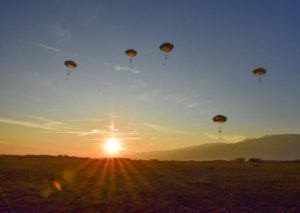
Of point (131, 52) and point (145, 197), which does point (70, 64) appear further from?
point (145, 197)

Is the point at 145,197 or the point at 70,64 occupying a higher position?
the point at 70,64

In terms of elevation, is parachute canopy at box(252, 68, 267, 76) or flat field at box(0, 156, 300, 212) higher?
parachute canopy at box(252, 68, 267, 76)

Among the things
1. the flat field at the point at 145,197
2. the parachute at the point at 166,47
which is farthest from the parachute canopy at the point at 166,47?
the flat field at the point at 145,197

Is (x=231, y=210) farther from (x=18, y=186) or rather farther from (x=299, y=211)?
(x=18, y=186)

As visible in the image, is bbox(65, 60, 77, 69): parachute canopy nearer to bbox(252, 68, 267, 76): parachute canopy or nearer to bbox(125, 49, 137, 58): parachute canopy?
bbox(125, 49, 137, 58): parachute canopy

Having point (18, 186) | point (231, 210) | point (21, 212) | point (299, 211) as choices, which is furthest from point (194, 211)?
point (18, 186)

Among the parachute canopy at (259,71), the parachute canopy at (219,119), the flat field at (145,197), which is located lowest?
the flat field at (145,197)

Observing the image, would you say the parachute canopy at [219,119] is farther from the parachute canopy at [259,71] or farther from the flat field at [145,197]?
the flat field at [145,197]

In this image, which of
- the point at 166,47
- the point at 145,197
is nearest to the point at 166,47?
the point at 166,47

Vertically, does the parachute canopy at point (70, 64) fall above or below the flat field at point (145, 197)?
above

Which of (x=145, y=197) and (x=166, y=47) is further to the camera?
(x=166, y=47)

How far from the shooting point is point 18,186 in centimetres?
2783

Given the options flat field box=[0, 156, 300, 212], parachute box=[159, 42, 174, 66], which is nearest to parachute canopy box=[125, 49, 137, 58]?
parachute box=[159, 42, 174, 66]

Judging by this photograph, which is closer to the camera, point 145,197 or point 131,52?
point 145,197
